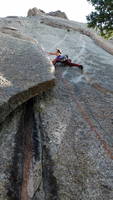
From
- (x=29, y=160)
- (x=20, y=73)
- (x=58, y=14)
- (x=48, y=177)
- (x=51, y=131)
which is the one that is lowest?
(x=48, y=177)

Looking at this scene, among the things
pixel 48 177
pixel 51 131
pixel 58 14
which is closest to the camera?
pixel 48 177

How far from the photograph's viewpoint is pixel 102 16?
650 inches

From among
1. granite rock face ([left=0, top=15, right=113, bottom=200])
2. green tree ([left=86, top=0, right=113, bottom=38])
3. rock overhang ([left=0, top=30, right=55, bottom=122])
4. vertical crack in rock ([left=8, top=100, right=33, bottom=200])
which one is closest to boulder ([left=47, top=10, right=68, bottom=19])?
green tree ([left=86, top=0, right=113, bottom=38])

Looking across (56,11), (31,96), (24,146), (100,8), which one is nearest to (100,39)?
(100,8)

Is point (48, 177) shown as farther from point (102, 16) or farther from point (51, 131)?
point (102, 16)

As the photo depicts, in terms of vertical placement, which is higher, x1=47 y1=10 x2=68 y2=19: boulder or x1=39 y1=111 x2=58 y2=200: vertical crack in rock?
x1=47 y1=10 x2=68 y2=19: boulder

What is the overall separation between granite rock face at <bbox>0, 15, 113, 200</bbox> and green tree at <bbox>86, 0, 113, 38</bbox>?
7.20 meters

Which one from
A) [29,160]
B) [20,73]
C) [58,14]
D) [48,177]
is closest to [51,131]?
[29,160]

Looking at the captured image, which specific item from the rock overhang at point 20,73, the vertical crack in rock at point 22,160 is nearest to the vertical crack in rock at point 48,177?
the vertical crack in rock at point 22,160

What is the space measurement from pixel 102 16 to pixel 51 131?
39.3 feet

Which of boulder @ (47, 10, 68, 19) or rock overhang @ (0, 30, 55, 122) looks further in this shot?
boulder @ (47, 10, 68, 19)

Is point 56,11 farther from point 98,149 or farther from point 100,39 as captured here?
point 98,149

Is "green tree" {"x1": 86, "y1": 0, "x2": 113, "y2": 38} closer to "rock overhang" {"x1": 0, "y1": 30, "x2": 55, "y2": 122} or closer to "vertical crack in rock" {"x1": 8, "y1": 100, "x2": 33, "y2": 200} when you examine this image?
"rock overhang" {"x1": 0, "y1": 30, "x2": 55, "y2": 122}

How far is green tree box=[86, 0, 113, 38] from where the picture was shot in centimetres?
1632
